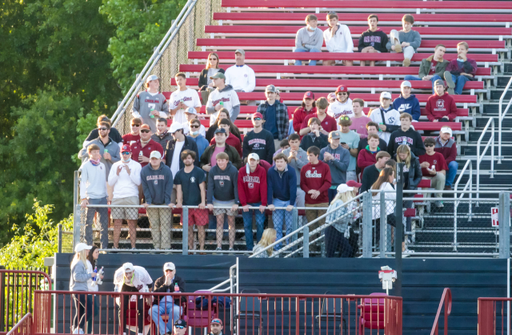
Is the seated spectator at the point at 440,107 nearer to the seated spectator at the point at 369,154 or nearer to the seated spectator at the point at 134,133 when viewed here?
the seated spectator at the point at 369,154

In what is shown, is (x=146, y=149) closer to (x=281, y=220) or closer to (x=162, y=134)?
(x=162, y=134)

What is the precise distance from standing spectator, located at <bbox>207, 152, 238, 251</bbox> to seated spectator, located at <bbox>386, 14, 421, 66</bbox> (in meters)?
7.06

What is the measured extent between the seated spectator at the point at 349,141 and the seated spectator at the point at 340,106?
132cm

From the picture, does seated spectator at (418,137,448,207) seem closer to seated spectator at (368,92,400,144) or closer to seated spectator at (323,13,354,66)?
seated spectator at (368,92,400,144)

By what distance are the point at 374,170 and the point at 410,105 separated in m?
3.31

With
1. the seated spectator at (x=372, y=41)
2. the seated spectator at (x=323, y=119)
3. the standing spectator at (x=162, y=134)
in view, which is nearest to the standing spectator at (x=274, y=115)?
the seated spectator at (x=323, y=119)

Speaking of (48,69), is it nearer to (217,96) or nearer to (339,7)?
(339,7)

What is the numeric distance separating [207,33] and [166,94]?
11.6 feet

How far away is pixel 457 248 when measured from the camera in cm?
1456

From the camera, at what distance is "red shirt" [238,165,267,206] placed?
14344 mm

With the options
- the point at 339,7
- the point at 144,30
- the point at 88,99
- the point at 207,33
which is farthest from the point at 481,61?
the point at 88,99

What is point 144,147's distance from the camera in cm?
1523

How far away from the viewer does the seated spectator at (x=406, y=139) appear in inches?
614

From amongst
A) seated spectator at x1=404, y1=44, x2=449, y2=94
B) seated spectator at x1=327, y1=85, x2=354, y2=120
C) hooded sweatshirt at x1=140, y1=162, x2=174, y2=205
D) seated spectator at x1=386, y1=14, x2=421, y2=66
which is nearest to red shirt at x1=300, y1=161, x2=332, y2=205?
hooded sweatshirt at x1=140, y1=162, x2=174, y2=205
